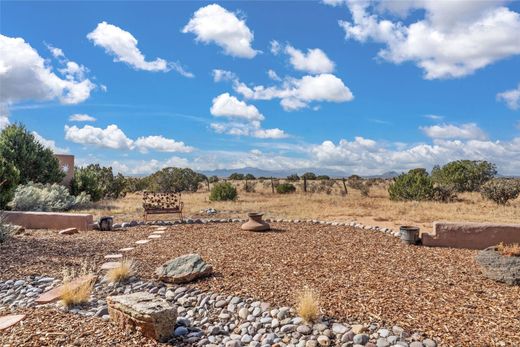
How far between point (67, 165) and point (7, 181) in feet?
23.7

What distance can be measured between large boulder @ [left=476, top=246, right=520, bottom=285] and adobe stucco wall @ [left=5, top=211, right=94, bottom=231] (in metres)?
9.60

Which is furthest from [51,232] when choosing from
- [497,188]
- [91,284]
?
[497,188]

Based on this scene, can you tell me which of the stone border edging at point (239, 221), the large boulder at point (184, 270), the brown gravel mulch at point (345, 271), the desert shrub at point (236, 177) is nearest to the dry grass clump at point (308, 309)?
the brown gravel mulch at point (345, 271)

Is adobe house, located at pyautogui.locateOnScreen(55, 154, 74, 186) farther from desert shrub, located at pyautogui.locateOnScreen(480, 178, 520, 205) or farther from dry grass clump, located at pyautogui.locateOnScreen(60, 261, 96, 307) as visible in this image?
desert shrub, located at pyautogui.locateOnScreen(480, 178, 520, 205)

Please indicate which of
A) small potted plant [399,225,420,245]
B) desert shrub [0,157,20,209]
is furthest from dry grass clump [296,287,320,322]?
desert shrub [0,157,20,209]

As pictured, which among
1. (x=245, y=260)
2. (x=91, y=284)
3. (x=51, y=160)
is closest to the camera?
(x=91, y=284)

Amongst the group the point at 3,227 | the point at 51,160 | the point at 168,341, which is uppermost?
the point at 51,160

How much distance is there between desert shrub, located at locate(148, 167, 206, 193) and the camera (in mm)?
29797

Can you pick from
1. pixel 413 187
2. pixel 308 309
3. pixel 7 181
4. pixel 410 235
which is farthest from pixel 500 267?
pixel 413 187

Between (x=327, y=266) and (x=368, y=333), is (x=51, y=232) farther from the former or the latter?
(x=368, y=333)

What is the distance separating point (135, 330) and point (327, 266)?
3601mm

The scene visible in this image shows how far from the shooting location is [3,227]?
901 centimetres

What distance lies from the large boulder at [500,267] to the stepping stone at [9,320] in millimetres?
6476

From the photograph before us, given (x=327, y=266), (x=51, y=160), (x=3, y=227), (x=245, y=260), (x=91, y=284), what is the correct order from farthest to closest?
(x=51, y=160) → (x=3, y=227) → (x=245, y=260) → (x=327, y=266) → (x=91, y=284)
